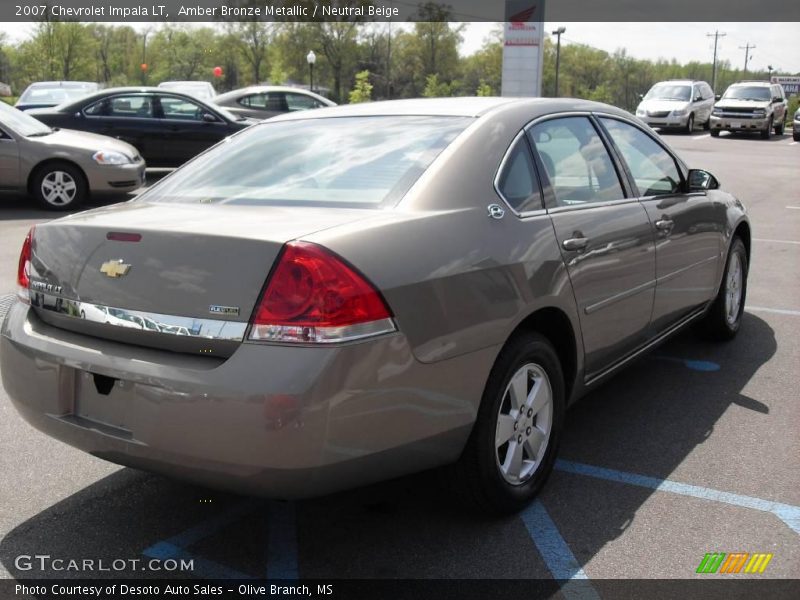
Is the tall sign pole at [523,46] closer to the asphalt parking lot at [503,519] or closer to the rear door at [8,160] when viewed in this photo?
the rear door at [8,160]

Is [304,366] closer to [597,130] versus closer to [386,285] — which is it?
[386,285]

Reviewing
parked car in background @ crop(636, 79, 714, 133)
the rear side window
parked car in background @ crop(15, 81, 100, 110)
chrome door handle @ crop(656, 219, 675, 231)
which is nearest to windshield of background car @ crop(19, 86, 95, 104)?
parked car in background @ crop(15, 81, 100, 110)

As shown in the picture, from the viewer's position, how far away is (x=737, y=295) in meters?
5.71

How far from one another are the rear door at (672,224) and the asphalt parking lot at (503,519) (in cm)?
58

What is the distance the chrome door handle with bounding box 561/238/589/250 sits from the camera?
3.44 metres

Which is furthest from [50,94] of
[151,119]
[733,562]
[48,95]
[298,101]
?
[733,562]

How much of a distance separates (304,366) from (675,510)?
5.60 ft

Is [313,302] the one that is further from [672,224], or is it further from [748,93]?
[748,93]

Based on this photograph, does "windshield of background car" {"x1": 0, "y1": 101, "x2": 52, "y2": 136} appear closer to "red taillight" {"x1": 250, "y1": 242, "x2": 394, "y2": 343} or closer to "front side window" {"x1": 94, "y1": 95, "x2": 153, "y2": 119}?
"front side window" {"x1": 94, "y1": 95, "x2": 153, "y2": 119}

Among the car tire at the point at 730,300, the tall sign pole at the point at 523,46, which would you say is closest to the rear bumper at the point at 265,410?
the car tire at the point at 730,300

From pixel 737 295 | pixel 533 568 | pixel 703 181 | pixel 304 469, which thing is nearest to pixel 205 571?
pixel 304 469

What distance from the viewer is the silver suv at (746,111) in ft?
95.6

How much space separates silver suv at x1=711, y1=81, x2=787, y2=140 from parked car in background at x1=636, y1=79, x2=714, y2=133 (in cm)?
94

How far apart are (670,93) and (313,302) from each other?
31157 mm
